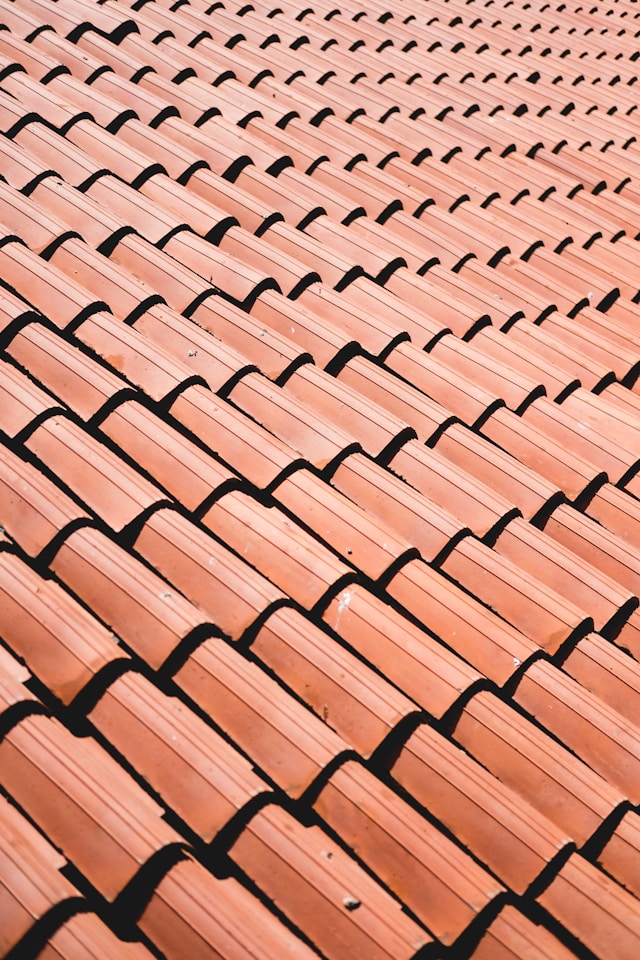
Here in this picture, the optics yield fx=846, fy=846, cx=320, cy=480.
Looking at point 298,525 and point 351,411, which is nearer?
point 298,525

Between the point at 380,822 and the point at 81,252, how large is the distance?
207 centimetres

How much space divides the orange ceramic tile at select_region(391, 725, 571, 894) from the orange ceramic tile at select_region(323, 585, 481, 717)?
0.11 meters

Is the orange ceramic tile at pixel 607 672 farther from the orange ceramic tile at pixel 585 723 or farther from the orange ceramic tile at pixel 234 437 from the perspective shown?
the orange ceramic tile at pixel 234 437

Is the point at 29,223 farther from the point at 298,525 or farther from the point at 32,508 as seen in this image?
the point at 298,525

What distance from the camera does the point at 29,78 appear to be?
3523 mm

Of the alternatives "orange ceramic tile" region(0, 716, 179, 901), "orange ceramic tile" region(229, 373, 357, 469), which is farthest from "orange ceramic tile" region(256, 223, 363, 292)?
"orange ceramic tile" region(0, 716, 179, 901)

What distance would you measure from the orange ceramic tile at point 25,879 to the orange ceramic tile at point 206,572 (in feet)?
2.13

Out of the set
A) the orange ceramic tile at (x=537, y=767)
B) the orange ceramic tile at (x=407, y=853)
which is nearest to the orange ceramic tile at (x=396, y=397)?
the orange ceramic tile at (x=537, y=767)

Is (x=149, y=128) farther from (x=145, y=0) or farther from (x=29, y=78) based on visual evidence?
(x=145, y=0)

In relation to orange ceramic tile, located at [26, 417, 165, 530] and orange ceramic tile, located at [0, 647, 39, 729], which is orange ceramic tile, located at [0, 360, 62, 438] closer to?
orange ceramic tile, located at [26, 417, 165, 530]

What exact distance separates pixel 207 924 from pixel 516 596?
120 cm

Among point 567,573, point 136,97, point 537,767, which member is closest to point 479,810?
point 537,767

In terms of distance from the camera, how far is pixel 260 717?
6.64ft

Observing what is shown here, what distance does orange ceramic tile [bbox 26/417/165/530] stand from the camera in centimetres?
230
